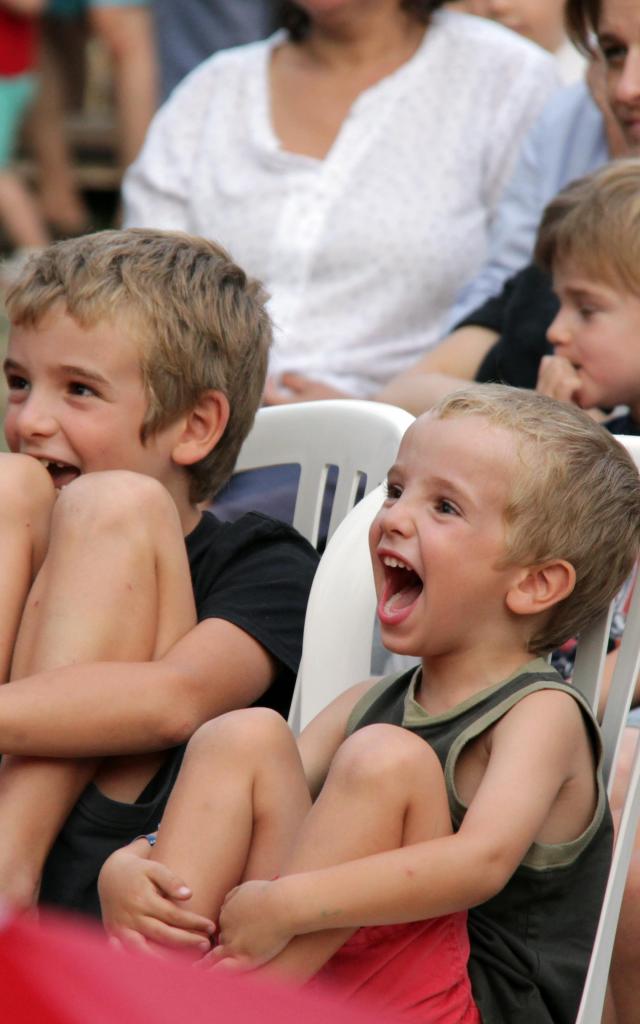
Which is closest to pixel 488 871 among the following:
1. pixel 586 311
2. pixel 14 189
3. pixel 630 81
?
pixel 586 311

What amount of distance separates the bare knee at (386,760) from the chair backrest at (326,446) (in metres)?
0.73

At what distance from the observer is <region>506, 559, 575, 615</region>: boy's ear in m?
1.88

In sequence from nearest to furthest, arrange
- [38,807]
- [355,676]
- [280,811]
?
[280,811], [38,807], [355,676]

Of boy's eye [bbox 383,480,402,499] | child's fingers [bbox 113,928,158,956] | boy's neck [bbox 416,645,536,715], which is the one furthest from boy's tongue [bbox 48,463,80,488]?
child's fingers [bbox 113,928,158,956]

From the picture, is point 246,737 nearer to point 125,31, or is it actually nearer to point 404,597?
point 404,597

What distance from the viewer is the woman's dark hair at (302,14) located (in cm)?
348

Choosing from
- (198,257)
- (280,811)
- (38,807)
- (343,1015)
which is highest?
(343,1015)

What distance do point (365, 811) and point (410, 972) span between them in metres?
0.18

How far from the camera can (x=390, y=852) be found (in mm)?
1663

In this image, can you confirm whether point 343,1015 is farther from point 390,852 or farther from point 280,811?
point 280,811

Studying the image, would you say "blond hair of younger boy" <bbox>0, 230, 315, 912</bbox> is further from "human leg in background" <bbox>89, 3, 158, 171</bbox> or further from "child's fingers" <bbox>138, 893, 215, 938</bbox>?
"human leg in background" <bbox>89, 3, 158, 171</bbox>

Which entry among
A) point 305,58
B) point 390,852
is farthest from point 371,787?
point 305,58

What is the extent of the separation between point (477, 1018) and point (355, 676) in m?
0.57

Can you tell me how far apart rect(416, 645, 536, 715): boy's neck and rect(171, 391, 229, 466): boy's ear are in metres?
0.59
